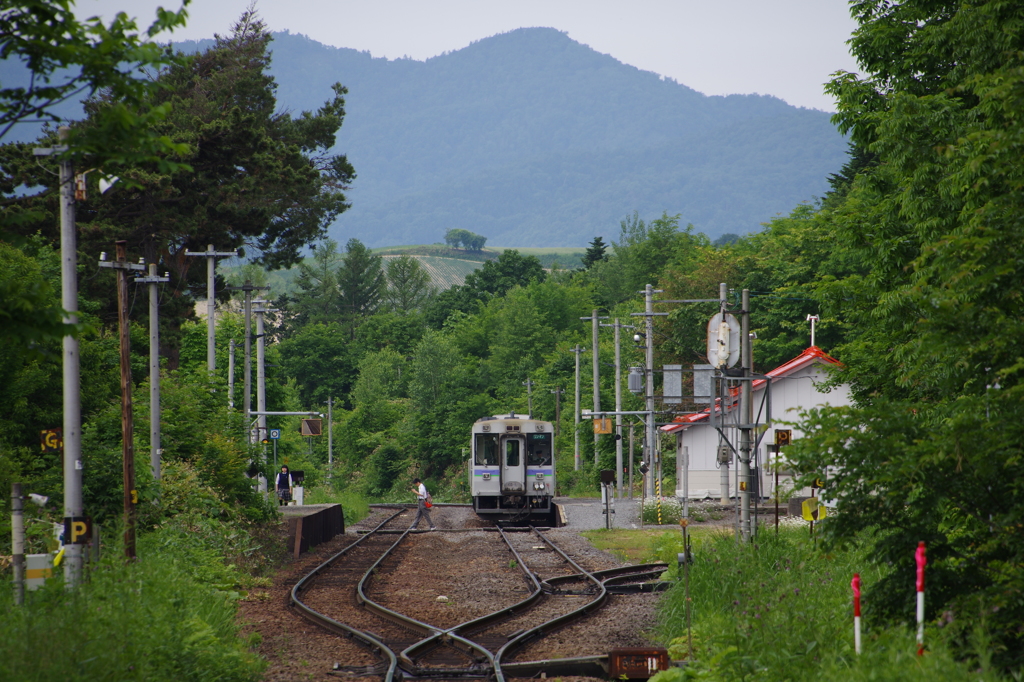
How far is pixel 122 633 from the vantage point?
27.0ft

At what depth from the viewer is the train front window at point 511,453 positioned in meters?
30.4

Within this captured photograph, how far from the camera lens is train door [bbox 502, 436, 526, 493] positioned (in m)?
30.4

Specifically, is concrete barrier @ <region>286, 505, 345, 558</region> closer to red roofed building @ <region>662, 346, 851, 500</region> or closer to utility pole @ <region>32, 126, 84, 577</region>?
utility pole @ <region>32, 126, 84, 577</region>

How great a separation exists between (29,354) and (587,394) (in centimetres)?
5504

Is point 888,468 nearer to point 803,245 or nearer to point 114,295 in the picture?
point 114,295

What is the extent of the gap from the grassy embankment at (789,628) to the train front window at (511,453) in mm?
15461

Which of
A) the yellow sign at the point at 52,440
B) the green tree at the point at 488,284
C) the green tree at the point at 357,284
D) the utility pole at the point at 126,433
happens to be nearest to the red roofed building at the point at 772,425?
the utility pole at the point at 126,433

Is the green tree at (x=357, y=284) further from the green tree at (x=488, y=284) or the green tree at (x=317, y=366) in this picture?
the green tree at (x=317, y=366)

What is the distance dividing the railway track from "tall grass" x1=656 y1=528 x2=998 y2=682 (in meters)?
1.58

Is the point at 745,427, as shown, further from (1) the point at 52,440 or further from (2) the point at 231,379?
(2) the point at 231,379

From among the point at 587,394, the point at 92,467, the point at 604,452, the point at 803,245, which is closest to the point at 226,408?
the point at 92,467

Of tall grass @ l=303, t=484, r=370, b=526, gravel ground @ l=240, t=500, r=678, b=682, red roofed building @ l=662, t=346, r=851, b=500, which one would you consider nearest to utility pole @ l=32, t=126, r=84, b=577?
gravel ground @ l=240, t=500, r=678, b=682

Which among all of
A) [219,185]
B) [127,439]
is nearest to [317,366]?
[219,185]

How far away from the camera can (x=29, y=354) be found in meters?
6.36
